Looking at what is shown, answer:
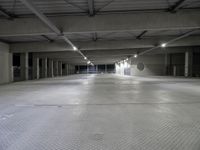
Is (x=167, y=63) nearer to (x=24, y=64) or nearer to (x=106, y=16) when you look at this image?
(x=24, y=64)

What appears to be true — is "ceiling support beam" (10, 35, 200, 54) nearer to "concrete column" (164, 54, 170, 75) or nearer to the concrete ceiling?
the concrete ceiling

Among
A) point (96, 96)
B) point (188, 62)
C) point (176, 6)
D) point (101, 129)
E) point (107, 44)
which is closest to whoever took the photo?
point (101, 129)

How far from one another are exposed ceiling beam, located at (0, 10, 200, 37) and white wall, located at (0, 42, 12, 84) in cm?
588

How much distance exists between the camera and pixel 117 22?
7.53 metres

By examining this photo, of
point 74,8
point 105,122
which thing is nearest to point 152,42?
point 74,8

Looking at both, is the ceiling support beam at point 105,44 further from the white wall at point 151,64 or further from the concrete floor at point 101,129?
the white wall at point 151,64

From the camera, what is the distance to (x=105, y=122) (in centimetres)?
306

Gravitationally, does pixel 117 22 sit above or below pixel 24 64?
above

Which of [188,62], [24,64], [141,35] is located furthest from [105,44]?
[188,62]

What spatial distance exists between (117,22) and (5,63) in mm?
9947

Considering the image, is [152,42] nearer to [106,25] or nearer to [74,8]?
[106,25]

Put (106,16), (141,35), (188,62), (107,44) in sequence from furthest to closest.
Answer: (188,62) < (107,44) < (141,35) < (106,16)

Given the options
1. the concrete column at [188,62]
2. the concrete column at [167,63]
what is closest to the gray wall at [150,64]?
the concrete column at [167,63]

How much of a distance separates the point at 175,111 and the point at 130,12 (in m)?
4.93
